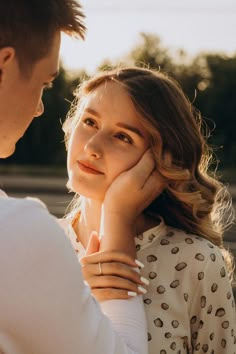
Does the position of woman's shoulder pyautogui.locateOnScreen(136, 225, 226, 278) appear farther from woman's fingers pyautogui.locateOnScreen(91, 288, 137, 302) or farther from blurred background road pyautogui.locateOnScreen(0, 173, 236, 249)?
blurred background road pyautogui.locateOnScreen(0, 173, 236, 249)

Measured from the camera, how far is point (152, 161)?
7.51 ft

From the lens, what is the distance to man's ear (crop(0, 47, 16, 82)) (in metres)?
1.65

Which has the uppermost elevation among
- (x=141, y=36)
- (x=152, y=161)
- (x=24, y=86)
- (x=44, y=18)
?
(x=44, y=18)

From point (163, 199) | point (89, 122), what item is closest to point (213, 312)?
point (163, 199)

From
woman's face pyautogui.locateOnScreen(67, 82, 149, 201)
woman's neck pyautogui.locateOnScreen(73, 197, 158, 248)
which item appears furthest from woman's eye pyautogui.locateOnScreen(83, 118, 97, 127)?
woman's neck pyautogui.locateOnScreen(73, 197, 158, 248)

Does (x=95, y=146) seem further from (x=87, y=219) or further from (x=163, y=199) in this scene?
(x=163, y=199)

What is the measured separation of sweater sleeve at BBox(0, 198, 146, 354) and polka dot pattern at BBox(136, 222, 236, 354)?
0.79m

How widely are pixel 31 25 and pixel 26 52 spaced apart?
0.20 ft

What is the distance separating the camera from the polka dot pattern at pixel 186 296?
231cm

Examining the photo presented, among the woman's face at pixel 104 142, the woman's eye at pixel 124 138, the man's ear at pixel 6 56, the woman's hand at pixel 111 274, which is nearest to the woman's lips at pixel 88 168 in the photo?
the woman's face at pixel 104 142

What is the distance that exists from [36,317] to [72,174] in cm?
99

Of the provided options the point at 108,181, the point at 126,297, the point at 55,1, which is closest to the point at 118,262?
the point at 126,297

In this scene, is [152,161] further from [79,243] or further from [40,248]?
[40,248]

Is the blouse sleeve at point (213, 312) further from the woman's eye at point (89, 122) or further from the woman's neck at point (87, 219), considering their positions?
the woman's eye at point (89, 122)
